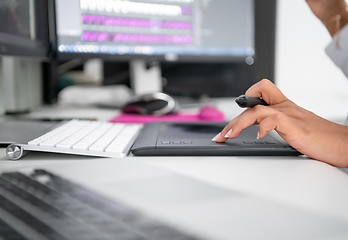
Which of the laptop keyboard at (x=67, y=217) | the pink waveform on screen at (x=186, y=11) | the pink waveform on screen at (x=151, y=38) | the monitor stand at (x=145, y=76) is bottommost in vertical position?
the laptop keyboard at (x=67, y=217)

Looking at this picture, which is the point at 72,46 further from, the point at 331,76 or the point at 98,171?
the point at 331,76

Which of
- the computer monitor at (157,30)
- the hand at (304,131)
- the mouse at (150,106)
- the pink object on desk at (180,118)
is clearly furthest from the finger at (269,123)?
the computer monitor at (157,30)

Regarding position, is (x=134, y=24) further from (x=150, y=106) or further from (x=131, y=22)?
(x=150, y=106)

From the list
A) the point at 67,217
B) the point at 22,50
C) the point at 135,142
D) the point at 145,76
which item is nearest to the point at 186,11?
the point at 145,76

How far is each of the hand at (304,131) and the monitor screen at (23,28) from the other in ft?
1.62

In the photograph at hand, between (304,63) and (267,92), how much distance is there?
0.68 metres

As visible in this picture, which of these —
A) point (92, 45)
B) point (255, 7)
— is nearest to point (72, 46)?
point (92, 45)

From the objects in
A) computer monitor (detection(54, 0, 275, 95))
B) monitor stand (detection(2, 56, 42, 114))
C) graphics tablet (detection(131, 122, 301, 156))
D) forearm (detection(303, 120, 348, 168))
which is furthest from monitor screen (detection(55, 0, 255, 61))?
forearm (detection(303, 120, 348, 168))

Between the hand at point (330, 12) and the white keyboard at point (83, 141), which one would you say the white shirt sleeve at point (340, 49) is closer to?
the hand at point (330, 12)

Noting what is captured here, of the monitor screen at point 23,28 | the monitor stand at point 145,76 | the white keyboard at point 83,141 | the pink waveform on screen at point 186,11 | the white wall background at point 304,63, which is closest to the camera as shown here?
the white keyboard at point 83,141

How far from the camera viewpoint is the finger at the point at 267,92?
459 mm

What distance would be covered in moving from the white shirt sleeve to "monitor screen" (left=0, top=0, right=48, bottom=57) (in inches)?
27.5

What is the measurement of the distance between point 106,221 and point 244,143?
28 centimetres

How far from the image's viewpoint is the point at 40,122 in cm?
61
